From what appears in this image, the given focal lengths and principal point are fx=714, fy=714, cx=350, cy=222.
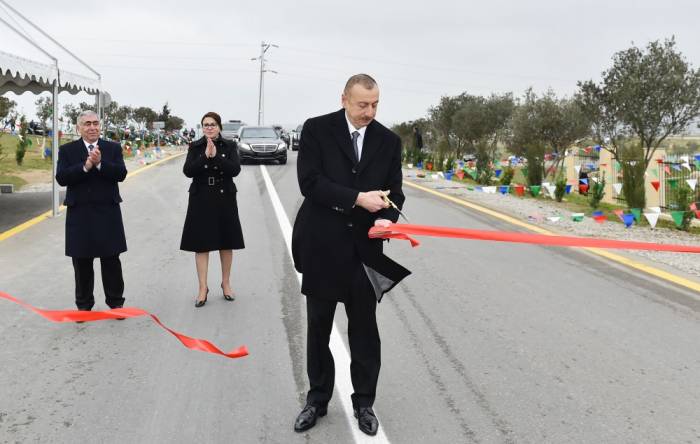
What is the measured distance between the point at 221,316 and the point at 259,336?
28.6 inches

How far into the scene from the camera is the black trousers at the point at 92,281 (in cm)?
590

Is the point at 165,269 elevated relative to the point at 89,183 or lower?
lower

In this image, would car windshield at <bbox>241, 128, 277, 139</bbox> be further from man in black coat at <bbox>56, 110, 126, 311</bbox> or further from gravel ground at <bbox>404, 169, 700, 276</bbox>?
man in black coat at <bbox>56, 110, 126, 311</bbox>

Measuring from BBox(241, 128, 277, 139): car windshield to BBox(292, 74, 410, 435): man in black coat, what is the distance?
2502cm

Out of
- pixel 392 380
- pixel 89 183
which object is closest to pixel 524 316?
pixel 392 380

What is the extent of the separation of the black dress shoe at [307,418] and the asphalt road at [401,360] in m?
0.05

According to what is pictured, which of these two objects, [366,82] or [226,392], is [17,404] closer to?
[226,392]

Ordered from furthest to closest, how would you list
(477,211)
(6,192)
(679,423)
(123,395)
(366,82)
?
1. (6,192)
2. (477,211)
3. (123,395)
4. (679,423)
5. (366,82)

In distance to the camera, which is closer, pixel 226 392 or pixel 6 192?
pixel 226 392

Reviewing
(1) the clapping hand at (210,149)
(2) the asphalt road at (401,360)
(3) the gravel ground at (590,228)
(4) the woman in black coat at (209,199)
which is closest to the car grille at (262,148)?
(3) the gravel ground at (590,228)

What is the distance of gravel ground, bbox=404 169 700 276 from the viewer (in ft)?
29.8

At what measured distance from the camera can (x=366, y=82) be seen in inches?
136

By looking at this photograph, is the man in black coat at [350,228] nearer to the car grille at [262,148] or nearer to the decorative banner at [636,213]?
the decorative banner at [636,213]

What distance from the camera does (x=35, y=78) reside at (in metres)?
10.8
